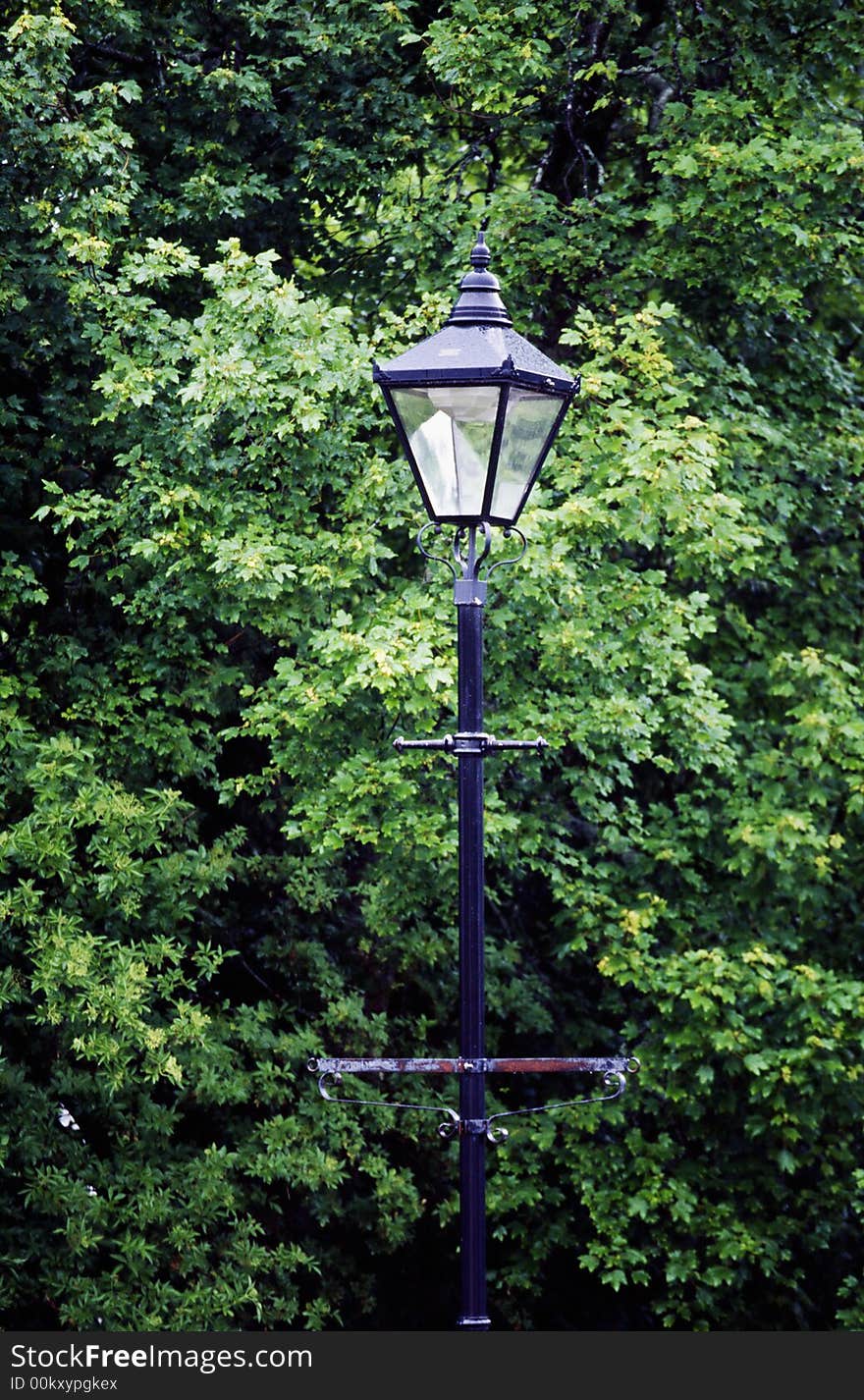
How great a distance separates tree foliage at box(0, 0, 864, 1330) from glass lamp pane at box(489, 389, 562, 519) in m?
2.75

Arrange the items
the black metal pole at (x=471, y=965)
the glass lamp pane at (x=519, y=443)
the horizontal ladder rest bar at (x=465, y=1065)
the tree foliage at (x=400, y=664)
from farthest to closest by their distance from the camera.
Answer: the tree foliage at (x=400, y=664) → the glass lamp pane at (x=519, y=443) → the black metal pole at (x=471, y=965) → the horizontal ladder rest bar at (x=465, y=1065)

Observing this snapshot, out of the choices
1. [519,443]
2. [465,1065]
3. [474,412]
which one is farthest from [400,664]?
[465,1065]

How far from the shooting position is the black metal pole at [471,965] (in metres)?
3.82

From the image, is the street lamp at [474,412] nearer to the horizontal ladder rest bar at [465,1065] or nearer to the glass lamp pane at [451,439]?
the glass lamp pane at [451,439]

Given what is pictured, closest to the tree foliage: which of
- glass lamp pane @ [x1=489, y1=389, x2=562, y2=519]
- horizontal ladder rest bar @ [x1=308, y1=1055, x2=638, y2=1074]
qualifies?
glass lamp pane @ [x1=489, y1=389, x2=562, y2=519]

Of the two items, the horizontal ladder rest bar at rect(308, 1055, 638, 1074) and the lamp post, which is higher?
the lamp post

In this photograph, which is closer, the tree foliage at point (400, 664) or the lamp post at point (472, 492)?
the lamp post at point (472, 492)

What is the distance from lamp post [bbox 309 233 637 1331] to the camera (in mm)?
3832

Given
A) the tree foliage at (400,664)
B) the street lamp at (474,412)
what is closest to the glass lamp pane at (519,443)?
the street lamp at (474,412)

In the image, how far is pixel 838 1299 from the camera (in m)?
10.1

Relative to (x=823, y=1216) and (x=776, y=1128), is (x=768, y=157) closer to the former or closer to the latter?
(x=776, y=1128)

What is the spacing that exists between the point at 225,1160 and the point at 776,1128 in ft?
10.1

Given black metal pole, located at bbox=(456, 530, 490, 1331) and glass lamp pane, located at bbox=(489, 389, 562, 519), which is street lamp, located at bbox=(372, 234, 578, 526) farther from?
black metal pole, located at bbox=(456, 530, 490, 1331)

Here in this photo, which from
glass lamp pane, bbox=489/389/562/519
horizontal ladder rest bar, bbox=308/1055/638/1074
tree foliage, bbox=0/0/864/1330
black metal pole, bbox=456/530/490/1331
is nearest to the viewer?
horizontal ladder rest bar, bbox=308/1055/638/1074
